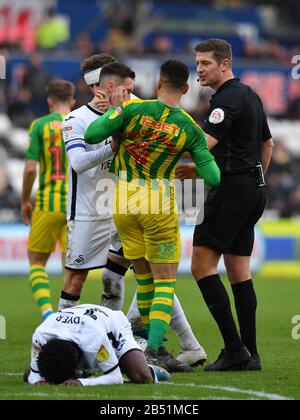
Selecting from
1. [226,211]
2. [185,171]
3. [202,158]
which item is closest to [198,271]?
[226,211]

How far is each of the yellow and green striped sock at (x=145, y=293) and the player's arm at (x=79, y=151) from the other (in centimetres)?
90

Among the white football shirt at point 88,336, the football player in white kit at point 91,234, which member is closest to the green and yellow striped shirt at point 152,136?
the football player in white kit at point 91,234

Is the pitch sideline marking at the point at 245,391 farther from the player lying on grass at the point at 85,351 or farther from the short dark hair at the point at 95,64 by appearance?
the short dark hair at the point at 95,64

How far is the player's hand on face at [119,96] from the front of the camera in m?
7.70

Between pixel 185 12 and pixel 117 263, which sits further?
pixel 185 12

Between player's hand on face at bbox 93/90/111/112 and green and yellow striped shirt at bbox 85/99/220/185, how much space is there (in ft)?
1.89

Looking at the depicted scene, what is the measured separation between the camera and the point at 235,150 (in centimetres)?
803

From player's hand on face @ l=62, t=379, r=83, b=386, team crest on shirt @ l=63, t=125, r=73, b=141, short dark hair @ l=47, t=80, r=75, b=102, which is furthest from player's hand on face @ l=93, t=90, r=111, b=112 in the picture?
player's hand on face @ l=62, t=379, r=83, b=386

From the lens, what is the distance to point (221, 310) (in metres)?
8.01

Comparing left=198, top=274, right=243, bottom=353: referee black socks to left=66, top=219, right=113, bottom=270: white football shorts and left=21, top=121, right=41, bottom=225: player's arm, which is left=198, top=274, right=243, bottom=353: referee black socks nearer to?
left=66, top=219, right=113, bottom=270: white football shorts

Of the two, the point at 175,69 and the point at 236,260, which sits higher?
the point at 175,69
